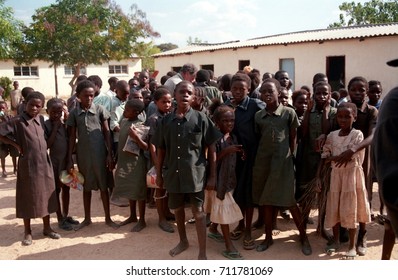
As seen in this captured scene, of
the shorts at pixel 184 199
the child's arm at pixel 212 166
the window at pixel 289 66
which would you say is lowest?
the shorts at pixel 184 199

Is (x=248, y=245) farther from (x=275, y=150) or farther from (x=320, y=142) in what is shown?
(x=320, y=142)

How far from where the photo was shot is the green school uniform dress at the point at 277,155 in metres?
3.18

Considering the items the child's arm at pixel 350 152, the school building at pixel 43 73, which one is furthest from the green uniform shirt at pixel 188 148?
the school building at pixel 43 73

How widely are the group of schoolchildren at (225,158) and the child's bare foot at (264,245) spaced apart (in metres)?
0.01

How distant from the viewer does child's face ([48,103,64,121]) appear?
3791mm

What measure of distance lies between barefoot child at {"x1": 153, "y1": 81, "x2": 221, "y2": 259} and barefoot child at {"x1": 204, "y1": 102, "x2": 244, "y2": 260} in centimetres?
13

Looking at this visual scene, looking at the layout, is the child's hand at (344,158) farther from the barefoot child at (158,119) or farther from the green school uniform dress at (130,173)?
the green school uniform dress at (130,173)

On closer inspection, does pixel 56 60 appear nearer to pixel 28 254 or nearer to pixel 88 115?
pixel 88 115

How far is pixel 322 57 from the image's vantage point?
10.9m

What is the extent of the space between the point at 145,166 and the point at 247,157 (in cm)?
109

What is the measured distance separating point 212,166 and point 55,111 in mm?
1690

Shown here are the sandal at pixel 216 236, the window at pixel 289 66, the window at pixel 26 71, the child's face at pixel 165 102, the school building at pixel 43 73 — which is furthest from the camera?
the window at pixel 26 71

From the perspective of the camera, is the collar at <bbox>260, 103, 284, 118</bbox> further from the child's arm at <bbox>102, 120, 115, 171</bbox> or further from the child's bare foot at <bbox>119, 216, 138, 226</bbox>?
the child's bare foot at <bbox>119, 216, 138, 226</bbox>

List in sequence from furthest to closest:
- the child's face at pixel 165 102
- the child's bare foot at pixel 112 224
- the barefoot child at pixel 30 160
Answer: the child's bare foot at pixel 112 224
the child's face at pixel 165 102
the barefoot child at pixel 30 160
